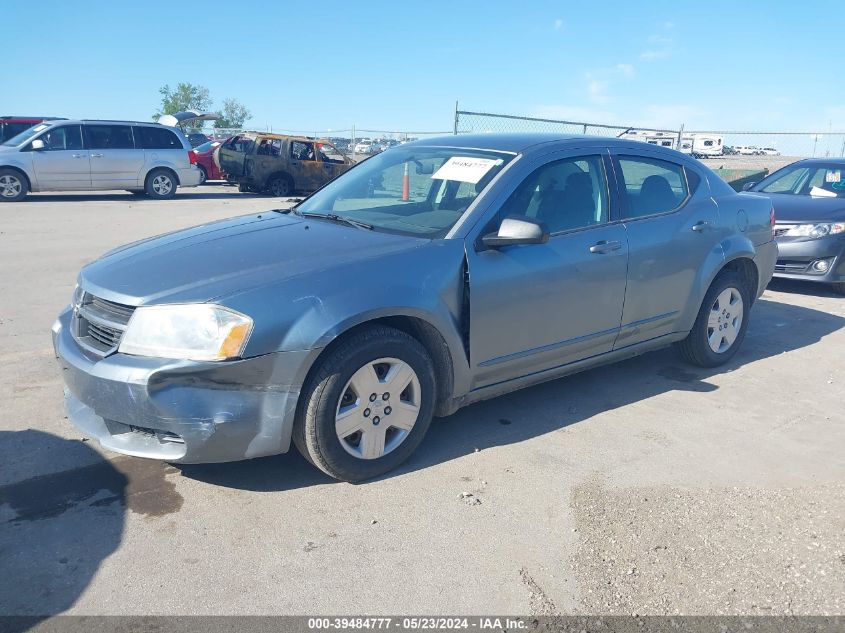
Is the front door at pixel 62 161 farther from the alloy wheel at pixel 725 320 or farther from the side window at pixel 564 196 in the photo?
the alloy wheel at pixel 725 320

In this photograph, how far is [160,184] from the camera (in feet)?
57.3

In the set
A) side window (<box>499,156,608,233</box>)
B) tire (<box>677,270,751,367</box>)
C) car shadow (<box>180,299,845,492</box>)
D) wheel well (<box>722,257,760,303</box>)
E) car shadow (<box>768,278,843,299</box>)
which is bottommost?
car shadow (<box>180,299,845,492</box>)

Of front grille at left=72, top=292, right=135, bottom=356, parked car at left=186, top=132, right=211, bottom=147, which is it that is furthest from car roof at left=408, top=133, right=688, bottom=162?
parked car at left=186, top=132, right=211, bottom=147

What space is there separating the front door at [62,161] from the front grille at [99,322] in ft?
45.9

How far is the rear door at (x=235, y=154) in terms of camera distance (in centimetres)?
1900

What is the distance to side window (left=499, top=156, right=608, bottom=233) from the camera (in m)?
4.19

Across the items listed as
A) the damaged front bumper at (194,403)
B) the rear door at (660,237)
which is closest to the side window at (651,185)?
the rear door at (660,237)

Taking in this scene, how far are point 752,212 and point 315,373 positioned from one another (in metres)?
3.89

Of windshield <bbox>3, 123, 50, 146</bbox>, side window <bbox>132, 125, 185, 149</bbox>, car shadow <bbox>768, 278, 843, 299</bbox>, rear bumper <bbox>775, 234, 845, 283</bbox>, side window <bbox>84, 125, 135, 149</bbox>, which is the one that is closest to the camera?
rear bumper <bbox>775, 234, 845, 283</bbox>

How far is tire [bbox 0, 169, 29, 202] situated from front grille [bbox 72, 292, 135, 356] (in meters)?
14.0

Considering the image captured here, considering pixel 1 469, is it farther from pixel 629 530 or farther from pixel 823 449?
pixel 823 449

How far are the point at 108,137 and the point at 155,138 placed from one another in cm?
110

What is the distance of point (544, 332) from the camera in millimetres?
4184

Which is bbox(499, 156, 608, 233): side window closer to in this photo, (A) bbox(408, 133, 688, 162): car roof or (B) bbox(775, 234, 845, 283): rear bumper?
(A) bbox(408, 133, 688, 162): car roof
